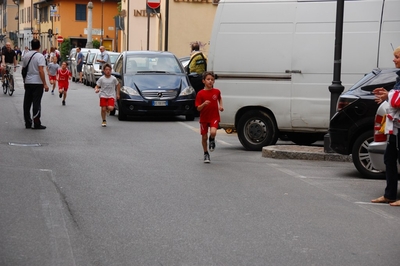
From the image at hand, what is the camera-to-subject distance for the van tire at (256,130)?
15406mm

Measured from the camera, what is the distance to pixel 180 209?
909cm

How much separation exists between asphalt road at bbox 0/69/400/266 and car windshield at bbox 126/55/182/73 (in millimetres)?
7244

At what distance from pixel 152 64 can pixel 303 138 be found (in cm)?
766

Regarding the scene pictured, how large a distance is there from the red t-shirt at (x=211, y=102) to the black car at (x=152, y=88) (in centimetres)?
809

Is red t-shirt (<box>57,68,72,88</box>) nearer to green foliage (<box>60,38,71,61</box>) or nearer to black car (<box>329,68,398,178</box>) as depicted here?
black car (<box>329,68,398,178</box>)

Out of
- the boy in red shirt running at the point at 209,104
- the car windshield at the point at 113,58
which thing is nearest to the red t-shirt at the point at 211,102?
the boy in red shirt running at the point at 209,104

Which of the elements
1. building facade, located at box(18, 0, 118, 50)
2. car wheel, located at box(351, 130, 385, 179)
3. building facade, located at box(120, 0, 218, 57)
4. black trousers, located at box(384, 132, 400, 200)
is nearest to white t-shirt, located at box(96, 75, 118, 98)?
car wheel, located at box(351, 130, 385, 179)

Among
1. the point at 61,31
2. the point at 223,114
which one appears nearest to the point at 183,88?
the point at 223,114

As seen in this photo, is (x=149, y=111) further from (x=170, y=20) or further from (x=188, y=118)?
(x=170, y=20)

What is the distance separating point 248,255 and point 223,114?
28.9 ft


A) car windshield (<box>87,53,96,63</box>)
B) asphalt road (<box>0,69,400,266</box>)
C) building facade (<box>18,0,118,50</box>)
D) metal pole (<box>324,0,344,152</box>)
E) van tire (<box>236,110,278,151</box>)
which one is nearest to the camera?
asphalt road (<box>0,69,400,266</box>)

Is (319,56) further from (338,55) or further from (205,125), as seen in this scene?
(205,125)

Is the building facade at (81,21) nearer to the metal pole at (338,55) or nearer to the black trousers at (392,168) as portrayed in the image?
the metal pole at (338,55)

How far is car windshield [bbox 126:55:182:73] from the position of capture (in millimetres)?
22922
